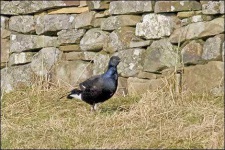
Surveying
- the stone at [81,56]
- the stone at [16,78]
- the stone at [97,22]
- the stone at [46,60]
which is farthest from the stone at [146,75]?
the stone at [16,78]

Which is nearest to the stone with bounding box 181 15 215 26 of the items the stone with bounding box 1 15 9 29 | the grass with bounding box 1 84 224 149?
the grass with bounding box 1 84 224 149

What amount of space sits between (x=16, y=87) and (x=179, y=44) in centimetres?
235

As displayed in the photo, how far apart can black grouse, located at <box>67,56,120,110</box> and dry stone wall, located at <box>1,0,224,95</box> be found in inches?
28.8

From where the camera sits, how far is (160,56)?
7359mm

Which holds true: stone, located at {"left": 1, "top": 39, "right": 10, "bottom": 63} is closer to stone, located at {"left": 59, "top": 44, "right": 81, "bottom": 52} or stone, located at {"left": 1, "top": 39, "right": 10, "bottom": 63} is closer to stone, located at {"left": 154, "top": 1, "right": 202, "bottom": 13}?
stone, located at {"left": 59, "top": 44, "right": 81, "bottom": 52}

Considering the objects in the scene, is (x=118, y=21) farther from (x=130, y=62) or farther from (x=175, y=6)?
(x=175, y=6)

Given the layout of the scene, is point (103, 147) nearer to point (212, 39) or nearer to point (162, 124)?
point (162, 124)

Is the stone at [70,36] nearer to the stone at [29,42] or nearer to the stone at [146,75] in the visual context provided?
the stone at [29,42]

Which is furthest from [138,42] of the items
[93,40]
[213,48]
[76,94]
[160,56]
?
[76,94]

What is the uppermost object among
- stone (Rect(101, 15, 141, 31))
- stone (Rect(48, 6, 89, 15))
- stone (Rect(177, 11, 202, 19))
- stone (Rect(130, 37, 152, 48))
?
stone (Rect(48, 6, 89, 15))

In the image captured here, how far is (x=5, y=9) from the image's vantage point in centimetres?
845

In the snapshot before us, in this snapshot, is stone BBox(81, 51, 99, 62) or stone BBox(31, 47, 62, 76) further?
stone BBox(31, 47, 62, 76)

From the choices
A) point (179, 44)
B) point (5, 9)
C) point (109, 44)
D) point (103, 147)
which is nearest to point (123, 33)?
point (109, 44)

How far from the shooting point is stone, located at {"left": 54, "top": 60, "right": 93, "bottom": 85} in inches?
313
